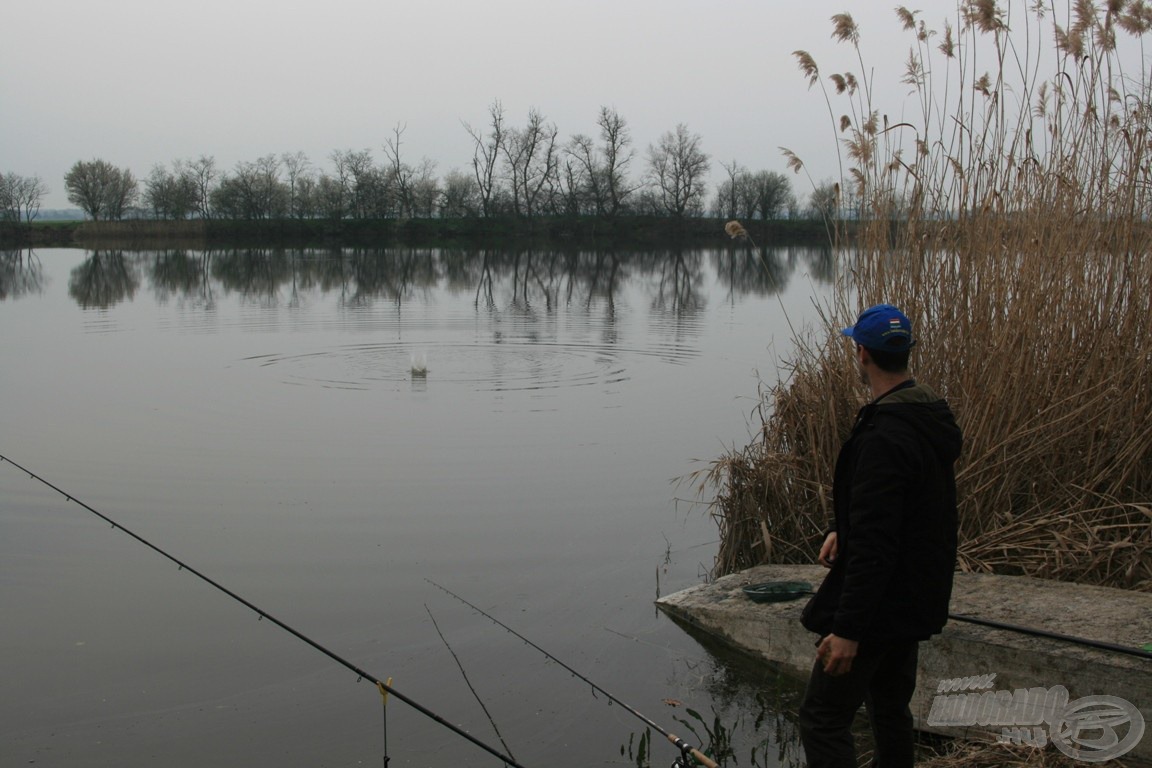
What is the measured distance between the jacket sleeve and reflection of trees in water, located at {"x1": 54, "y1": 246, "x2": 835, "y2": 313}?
1725cm

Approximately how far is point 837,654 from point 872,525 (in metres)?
0.40

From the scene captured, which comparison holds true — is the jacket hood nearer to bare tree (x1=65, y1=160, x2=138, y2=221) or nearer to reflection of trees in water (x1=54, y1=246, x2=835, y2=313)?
reflection of trees in water (x1=54, y1=246, x2=835, y2=313)

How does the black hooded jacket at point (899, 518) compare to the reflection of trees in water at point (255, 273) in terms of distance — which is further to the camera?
the reflection of trees in water at point (255, 273)

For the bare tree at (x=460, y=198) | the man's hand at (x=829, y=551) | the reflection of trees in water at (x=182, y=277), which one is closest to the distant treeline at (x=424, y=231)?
the bare tree at (x=460, y=198)

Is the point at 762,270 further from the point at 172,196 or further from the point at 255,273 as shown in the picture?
the point at 172,196

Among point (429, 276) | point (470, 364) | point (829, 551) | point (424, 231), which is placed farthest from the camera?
point (424, 231)

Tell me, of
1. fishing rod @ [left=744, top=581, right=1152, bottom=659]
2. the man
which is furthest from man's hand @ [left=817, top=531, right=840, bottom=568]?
fishing rod @ [left=744, top=581, right=1152, bottom=659]

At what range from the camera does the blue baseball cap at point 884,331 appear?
321 cm

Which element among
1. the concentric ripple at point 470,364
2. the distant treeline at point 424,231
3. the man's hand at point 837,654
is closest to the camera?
the man's hand at point 837,654

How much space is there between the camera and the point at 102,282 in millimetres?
34281

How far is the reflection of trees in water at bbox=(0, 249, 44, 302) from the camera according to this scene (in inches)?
1192

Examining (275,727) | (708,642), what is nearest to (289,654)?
(275,727)

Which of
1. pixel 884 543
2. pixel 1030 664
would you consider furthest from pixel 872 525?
pixel 1030 664

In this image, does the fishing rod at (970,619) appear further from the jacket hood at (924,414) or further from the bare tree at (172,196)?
the bare tree at (172,196)
